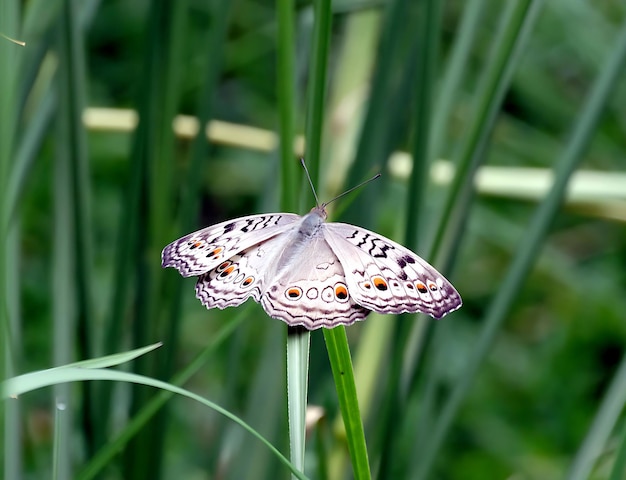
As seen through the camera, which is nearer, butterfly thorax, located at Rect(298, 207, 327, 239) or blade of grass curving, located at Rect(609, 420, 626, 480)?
blade of grass curving, located at Rect(609, 420, 626, 480)

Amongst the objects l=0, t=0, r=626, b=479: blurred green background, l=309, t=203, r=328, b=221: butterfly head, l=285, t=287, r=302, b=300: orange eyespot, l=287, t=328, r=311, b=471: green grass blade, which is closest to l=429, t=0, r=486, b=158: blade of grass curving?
l=0, t=0, r=626, b=479: blurred green background

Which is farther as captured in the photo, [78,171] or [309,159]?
[78,171]

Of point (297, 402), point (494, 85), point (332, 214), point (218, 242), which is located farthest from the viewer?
point (332, 214)

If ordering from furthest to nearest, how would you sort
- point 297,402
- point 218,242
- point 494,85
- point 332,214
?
Result: point 332,214 → point 218,242 → point 494,85 → point 297,402

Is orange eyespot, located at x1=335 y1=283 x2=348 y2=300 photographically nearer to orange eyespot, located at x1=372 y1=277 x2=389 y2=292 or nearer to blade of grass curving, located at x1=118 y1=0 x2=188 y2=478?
orange eyespot, located at x1=372 y1=277 x2=389 y2=292

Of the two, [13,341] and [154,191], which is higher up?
[154,191]

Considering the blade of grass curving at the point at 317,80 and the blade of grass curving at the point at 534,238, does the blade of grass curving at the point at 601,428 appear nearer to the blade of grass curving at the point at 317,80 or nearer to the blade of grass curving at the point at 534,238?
the blade of grass curving at the point at 534,238

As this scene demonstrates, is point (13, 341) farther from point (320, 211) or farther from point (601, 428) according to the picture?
point (601, 428)

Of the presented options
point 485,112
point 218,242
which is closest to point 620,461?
point 485,112
